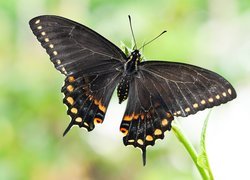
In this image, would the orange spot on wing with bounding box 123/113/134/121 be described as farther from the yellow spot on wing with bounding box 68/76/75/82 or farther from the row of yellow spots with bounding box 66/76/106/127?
the yellow spot on wing with bounding box 68/76/75/82

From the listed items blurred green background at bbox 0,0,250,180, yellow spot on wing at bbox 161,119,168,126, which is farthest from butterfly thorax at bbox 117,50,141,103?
blurred green background at bbox 0,0,250,180

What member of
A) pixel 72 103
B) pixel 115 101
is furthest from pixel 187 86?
pixel 115 101

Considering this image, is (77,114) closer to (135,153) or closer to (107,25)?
(135,153)

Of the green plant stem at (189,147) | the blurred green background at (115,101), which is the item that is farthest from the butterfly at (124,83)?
the blurred green background at (115,101)

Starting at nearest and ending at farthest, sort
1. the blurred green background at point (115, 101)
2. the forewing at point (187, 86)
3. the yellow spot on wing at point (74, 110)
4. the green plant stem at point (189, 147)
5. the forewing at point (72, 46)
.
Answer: the green plant stem at point (189, 147)
the forewing at point (187, 86)
the yellow spot on wing at point (74, 110)
the forewing at point (72, 46)
the blurred green background at point (115, 101)

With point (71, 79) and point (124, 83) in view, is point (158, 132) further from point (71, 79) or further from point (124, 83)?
point (71, 79)

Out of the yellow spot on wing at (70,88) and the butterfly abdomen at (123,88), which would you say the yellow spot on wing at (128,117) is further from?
the yellow spot on wing at (70,88)
